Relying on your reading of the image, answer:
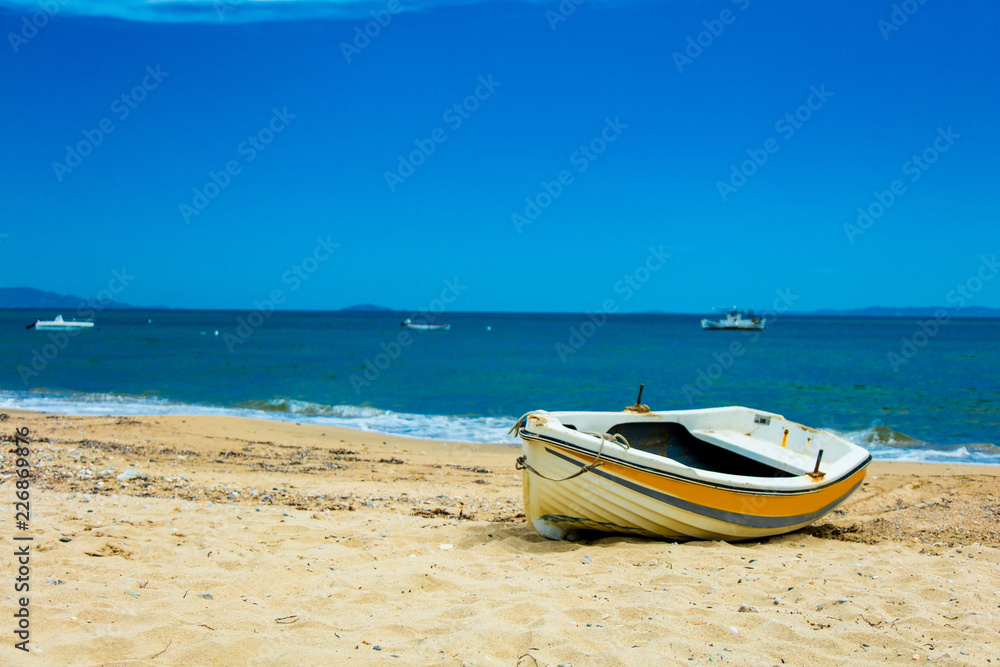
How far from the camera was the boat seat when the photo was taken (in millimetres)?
7628

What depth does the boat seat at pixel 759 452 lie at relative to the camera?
7628 mm

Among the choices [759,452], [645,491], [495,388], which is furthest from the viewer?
[495,388]

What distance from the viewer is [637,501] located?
6.23m

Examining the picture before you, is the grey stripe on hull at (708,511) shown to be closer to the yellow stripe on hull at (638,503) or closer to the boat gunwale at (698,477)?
the yellow stripe on hull at (638,503)

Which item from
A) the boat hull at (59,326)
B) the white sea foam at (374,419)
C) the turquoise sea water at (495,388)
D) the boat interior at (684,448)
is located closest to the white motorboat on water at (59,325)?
the boat hull at (59,326)

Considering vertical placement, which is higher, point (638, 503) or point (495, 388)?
point (495, 388)

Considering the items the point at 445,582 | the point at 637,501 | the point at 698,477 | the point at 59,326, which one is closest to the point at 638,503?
the point at 637,501

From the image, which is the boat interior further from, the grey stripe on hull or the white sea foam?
the white sea foam

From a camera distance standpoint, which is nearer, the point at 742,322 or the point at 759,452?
the point at 759,452

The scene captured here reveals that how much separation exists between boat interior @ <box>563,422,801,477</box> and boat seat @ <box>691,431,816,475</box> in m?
0.10

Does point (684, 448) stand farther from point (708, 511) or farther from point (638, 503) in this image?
point (638, 503)

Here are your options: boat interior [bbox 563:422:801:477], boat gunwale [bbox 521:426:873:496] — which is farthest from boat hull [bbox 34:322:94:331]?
boat gunwale [bbox 521:426:873:496]

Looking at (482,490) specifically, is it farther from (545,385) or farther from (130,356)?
(130,356)

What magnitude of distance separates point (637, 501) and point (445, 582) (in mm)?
2114
